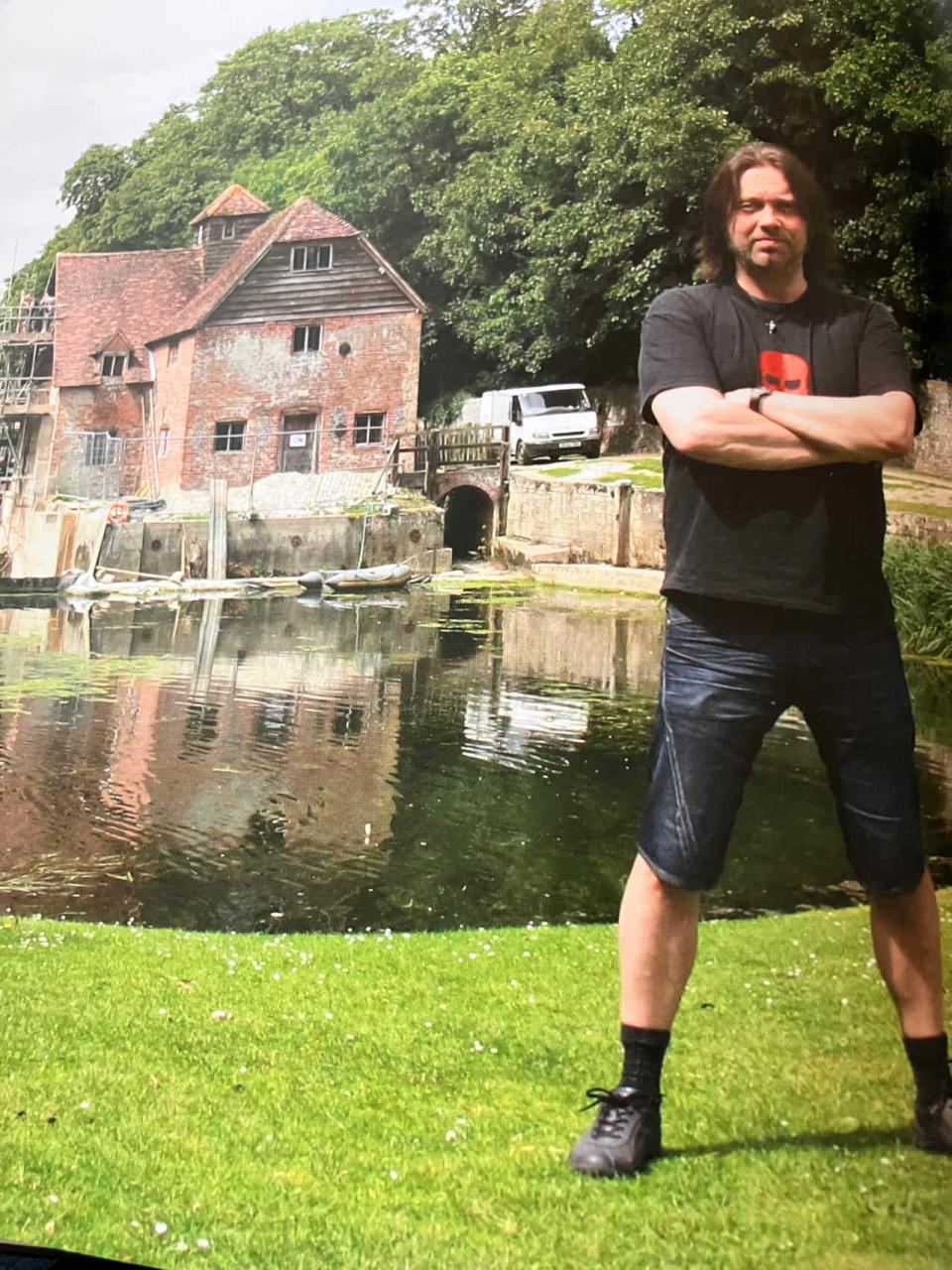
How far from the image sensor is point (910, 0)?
9.85 feet

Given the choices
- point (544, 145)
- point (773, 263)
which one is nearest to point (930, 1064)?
point (773, 263)

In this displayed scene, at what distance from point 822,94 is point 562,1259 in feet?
6.81

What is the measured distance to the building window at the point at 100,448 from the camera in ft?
11.3

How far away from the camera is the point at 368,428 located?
11.9ft

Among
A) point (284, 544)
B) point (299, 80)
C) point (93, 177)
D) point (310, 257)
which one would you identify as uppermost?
point (299, 80)

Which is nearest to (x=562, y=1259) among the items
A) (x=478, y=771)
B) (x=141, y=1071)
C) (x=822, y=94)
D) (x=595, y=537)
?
(x=141, y=1071)

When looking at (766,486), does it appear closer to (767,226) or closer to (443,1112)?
(767,226)

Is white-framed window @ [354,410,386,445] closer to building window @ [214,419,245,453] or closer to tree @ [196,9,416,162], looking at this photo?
building window @ [214,419,245,453]

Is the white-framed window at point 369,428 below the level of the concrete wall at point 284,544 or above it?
above

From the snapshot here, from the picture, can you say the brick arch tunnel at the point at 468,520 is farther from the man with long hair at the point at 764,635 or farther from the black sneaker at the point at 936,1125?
the black sneaker at the point at 936,1125

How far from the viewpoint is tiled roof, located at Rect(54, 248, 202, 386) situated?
3.39 m

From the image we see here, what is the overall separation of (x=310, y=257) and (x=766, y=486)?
5.45 ft

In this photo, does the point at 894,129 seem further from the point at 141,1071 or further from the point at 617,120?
the point at 141,1071

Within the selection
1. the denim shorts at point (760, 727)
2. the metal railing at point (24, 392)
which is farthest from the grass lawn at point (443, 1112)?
the metal railing at point (24, 392)
